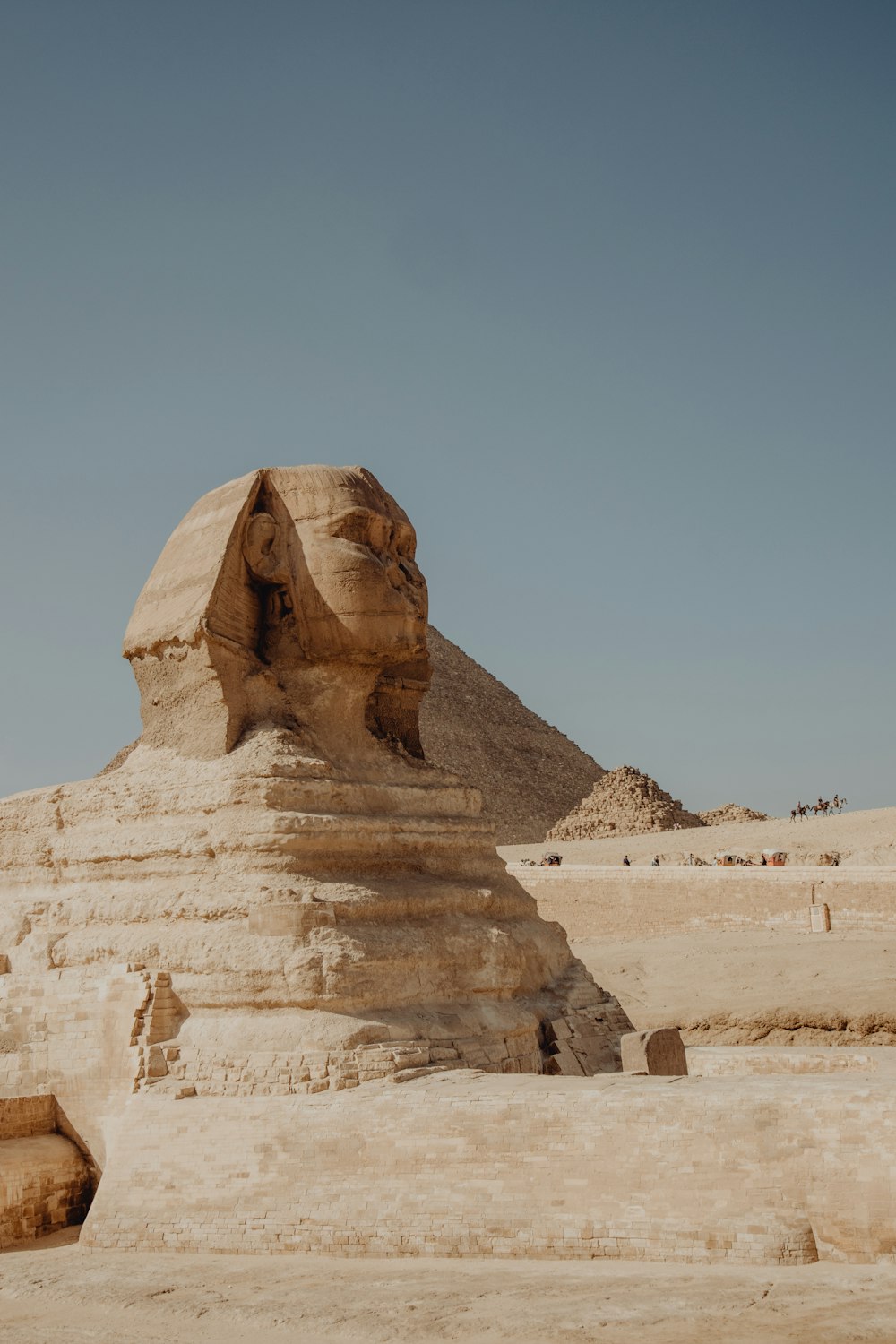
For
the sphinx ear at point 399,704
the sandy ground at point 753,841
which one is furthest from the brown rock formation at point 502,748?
the sphinx ear at point 399,704

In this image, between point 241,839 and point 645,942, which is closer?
point 241,839

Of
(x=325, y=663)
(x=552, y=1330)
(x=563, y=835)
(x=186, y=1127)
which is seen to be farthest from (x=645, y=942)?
(x=563, y=835)

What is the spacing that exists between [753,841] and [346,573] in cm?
2872

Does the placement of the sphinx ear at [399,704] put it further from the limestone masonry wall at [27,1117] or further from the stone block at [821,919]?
the stone block at [821,919]

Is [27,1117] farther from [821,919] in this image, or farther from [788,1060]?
[821,919]

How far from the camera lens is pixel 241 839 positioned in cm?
680

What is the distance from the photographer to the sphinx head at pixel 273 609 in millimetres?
7547

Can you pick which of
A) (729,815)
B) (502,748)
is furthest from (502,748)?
(729,815)

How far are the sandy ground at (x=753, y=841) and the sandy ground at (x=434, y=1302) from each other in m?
22.3

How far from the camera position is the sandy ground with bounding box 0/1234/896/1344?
4.12 metres

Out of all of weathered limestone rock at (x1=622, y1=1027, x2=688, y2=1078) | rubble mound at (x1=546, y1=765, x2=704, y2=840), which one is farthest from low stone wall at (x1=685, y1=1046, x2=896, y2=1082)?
rubble mound at (x1=546, y1=765, x2=704, y2=840)

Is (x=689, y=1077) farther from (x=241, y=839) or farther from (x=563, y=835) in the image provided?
(x=563, y=835)

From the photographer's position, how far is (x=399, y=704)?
345 inches

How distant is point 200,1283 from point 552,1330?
176 centimetres
